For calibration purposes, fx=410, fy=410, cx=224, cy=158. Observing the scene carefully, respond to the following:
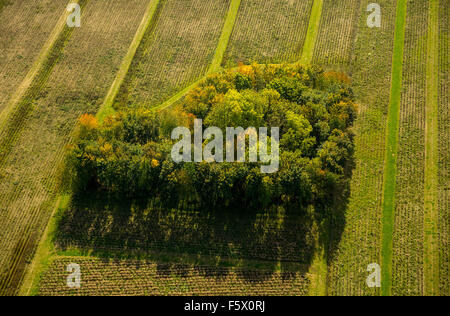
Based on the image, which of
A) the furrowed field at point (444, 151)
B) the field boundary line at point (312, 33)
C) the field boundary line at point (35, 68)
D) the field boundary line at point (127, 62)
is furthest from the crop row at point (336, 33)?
the field boundary line at point (35, 68)

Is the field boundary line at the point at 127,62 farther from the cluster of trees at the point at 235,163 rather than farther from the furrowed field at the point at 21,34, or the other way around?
the furrowed field at the point at 21,34

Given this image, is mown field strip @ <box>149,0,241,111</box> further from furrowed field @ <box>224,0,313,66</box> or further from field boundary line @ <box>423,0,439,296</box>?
field boundary line @ <box>423,0,439,296</box>

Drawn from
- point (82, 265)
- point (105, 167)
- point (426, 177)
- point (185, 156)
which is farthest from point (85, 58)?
point (426, 177)

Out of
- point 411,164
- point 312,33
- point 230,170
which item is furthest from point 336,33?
point 230,170

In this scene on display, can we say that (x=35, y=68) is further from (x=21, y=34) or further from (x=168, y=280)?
(x=168, y=280)

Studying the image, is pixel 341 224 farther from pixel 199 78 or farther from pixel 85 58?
pixel 85 58
